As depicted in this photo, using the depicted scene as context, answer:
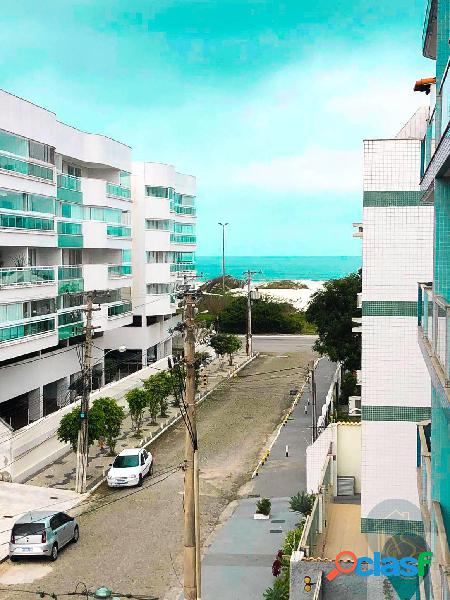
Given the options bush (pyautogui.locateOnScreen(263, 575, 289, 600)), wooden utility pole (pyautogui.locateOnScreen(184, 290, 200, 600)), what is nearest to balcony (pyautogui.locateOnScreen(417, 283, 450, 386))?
wooden utility pole (pyautogui.locateOnScreen(184, 290, 200, 600))

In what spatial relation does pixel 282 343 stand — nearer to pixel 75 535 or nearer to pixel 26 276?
pixel 26 276

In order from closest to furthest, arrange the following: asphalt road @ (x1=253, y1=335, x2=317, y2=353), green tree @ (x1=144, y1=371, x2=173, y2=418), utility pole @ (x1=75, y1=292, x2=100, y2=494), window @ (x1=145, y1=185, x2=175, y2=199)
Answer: utility pole @ (x1=75, y1=292, x2=100, y2=494)
green tree @ (x1=144, y1=371, x2=173, y2=418)
window @ (x1=145, y1=185, x2=175, y2=199)
asphalt road @ (x1=253, y1=335, x2=317, y2=353)

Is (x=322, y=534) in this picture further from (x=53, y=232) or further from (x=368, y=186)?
(x=53, y=232)

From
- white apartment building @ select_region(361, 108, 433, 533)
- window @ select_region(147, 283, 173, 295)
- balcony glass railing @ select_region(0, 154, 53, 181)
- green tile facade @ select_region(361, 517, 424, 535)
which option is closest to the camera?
green tile facade @ select_region(361, 517, 424, 535)

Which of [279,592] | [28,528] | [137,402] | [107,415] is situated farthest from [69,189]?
[279,592]

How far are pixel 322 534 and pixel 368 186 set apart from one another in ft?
22.4

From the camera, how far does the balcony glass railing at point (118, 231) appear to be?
37.3 meters

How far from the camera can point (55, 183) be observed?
3106 cm

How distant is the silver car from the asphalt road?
38955mm

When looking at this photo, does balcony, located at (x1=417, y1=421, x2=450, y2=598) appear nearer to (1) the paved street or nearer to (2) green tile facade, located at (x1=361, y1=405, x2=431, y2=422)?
(2) green tile facade, located at (x1=361, y1=405, x2=431, y2=422)

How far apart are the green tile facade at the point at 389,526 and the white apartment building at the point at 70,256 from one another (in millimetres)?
12437

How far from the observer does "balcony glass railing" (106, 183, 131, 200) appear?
121ft

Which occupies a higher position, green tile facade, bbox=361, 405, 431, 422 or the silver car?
green tile facade, bbox=361, 405, 431, 422

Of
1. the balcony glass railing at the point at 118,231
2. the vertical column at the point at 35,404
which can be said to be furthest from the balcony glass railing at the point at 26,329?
the balcony glass railing at the point at 118,231
